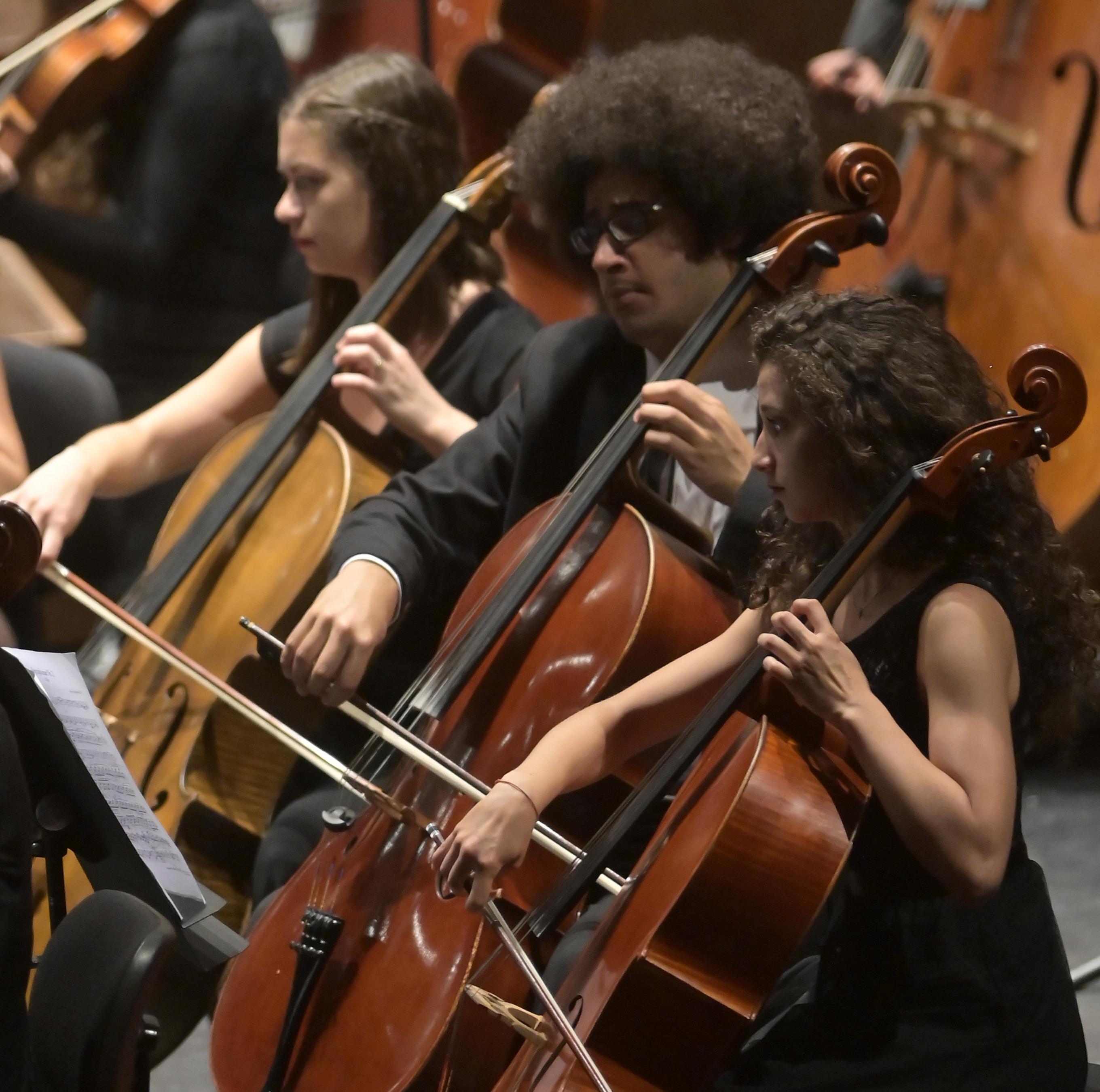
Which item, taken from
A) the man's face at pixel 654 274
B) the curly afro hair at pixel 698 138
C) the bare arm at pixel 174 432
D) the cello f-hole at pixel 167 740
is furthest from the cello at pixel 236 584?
the man's face at pixel 654 274

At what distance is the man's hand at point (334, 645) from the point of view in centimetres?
162

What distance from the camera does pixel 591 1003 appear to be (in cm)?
126

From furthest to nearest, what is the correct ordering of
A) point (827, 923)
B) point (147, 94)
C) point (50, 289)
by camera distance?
point (50, 289)
point (147, 94)
point (827, 923)

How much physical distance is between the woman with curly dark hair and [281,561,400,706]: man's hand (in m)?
0.29

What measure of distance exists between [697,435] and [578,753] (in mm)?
371

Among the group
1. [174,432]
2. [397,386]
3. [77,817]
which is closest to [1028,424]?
[77,817]

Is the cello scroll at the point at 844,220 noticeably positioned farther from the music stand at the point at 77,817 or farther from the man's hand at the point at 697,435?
the music stand at the point at 77,817

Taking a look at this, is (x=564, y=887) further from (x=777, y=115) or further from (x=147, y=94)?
Result: (x=147, y=94)

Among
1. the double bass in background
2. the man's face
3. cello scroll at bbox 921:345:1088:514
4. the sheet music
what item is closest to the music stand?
the sheet music

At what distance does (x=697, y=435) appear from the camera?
1.61 meters

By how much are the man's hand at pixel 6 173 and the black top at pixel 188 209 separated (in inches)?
1.9

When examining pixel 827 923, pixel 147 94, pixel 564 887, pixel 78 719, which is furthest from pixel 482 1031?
pixel 147 94

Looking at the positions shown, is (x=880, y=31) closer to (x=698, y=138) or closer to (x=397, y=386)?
(x=698, y=138)

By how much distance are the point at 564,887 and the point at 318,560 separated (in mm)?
702
